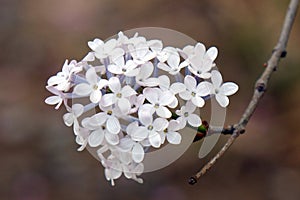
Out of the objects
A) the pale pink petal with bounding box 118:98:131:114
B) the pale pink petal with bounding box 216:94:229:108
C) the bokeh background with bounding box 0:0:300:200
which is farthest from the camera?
the bokeh background with bounding box 0:0:300:200

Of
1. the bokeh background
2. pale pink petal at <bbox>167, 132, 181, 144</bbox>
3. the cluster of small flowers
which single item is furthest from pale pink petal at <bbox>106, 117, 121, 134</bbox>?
the bokeh background

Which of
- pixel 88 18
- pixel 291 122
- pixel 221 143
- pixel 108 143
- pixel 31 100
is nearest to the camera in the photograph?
pixel 108 143

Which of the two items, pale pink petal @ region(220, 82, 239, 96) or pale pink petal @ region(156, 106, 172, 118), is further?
pale pink petal @ region(220, 82, 239, 96)

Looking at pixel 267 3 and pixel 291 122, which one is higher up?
pixel 267 3

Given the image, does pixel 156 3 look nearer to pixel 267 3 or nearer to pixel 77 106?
pixel 267 3

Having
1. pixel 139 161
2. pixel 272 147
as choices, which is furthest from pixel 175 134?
pixel 272 147

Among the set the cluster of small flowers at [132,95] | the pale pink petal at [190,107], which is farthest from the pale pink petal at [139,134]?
the pale pink petal at [190,107]

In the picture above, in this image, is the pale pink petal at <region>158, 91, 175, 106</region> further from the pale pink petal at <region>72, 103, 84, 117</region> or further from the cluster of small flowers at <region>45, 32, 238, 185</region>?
the pale pink petal at <region>72, 103, 84, 117</region>
